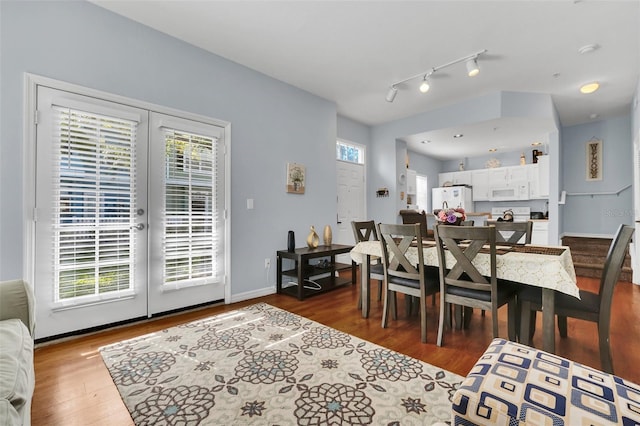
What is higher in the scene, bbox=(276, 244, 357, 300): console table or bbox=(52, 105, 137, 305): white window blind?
bbox=(52, 105, 137, 305): white window blind

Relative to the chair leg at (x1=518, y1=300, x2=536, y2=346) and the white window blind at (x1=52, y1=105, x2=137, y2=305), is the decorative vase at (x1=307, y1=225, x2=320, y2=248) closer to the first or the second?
the white window blind at (x1=52, y1=105, x2=137, y2=305)

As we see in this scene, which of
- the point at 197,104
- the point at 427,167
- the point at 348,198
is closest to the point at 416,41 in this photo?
the point at 197,104

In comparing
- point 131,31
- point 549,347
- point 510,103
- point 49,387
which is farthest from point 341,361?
point 510,103

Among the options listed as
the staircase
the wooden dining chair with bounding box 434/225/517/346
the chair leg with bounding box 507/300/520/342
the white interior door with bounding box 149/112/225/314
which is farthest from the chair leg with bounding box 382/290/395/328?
the staircase

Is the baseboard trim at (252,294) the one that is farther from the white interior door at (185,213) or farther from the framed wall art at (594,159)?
the framed wall art at (594,159)

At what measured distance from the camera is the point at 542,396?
91 centimetres

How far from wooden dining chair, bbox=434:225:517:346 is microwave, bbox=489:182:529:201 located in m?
5.66

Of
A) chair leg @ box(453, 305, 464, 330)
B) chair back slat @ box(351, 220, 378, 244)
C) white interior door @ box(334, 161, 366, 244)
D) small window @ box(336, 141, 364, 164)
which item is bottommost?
chair leg @ box(453, 305, 464, 330)

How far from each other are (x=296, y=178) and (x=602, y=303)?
329 cm

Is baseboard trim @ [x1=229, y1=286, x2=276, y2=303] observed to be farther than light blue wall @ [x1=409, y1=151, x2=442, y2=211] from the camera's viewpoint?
No

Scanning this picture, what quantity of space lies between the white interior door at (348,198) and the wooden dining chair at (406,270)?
2.49 metres

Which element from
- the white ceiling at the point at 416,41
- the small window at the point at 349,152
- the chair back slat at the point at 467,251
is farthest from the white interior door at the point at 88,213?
the small window at the point at 349,152

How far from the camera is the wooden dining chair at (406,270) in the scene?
2332 millimetres

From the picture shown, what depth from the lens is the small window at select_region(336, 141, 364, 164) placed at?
5.45 metres
